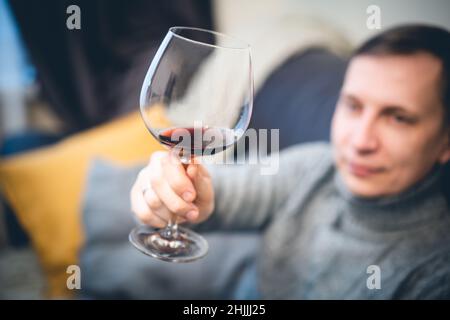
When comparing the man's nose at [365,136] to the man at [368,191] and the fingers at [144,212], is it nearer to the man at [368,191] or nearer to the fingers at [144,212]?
the man at [368,191]

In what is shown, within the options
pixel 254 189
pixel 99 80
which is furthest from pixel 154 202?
pixel 99 80

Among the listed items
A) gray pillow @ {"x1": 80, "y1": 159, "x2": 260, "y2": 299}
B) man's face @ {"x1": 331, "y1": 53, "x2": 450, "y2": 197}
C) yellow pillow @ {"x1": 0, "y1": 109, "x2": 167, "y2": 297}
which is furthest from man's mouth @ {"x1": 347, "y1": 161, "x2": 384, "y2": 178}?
yellow pillow @ {"x1": 0, "y1": 109, "x2": 167, "y2": 297}

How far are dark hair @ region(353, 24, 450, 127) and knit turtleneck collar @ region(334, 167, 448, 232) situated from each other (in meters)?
0.11

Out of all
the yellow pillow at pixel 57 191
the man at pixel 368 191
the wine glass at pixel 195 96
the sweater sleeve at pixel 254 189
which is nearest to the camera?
the wine glass at pixel 195 96

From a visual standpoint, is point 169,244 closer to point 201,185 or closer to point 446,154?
point 201,185

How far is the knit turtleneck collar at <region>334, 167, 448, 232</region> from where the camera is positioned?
0.70 metres

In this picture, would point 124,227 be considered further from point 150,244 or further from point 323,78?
point 323,78

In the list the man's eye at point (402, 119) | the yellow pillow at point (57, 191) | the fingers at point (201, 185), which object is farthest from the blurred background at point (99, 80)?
the fingers at point (201, 185)

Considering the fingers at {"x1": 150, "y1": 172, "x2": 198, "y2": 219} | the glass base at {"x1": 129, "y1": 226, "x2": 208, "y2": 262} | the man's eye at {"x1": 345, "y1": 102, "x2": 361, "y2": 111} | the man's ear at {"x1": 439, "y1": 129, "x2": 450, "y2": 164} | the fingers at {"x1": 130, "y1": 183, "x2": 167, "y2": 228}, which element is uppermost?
the man's eye at {"x1": 345, "y1": 102, "x2": 361, "y2": 111}

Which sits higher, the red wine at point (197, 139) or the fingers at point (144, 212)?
the red wine at point (197, 139)

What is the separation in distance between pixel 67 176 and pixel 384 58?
0.75 metres

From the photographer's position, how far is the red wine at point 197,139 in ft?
1.98

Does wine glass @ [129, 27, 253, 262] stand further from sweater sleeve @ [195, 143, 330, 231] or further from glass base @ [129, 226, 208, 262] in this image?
sweater sleeve @ [195, 143, 330, 231]
